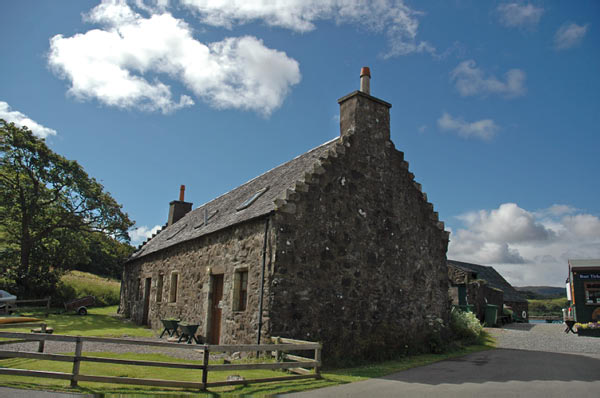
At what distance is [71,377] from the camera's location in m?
7.07

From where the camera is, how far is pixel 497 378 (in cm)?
875

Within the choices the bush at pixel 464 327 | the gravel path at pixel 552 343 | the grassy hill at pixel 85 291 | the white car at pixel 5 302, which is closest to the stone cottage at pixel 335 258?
the bush at pixel 464 327

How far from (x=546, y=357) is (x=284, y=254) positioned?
8.22 metres

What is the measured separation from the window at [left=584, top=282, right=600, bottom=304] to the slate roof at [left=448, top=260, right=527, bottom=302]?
9858 millimetres

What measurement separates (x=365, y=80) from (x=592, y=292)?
58.8 feet

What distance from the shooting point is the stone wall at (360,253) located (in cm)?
1111

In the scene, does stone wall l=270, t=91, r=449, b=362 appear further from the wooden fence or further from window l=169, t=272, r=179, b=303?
window l=169, t=272, r=179, b=303

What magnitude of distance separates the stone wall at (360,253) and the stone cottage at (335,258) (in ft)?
0.10

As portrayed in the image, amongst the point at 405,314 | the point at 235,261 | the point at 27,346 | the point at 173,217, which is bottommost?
the point at 27,346

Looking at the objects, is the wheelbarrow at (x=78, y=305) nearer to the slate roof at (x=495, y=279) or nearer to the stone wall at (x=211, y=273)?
the stone wall at (x=211, y=273)

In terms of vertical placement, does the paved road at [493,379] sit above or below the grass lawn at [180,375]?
above

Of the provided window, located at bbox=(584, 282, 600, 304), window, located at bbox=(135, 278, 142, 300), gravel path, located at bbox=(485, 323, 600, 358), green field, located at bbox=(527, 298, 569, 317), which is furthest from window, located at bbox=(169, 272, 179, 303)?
green field, located at bbox=(527, 298, 569, 317)

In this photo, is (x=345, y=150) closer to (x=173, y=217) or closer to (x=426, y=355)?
(x=426, y=355)

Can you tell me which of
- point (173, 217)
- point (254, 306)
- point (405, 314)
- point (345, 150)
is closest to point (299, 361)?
point (254, 306)
